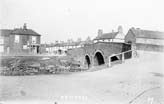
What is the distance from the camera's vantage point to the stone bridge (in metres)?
6.57

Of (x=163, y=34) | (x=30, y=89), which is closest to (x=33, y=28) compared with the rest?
(x=30, y=89)

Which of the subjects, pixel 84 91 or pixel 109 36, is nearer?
pixel 84 91

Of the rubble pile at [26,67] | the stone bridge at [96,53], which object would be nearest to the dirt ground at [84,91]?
the rubble pile at [26,67]

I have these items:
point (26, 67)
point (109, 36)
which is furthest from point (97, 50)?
point (109, 36)

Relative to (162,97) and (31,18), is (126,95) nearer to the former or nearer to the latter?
(162,97)

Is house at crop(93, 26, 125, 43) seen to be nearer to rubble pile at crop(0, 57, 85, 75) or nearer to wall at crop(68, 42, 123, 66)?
wall at crop(68, 42, 123, 66)

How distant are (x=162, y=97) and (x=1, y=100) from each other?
87.4 inches

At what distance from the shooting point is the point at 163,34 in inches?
119

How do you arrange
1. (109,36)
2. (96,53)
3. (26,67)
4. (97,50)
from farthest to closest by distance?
(109,36) < (96,53) < (97,50) < (26,67)

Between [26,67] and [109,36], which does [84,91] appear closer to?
[26,67]

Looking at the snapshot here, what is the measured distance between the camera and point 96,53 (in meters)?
8.21

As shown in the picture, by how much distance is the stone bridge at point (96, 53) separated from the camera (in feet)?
21.6

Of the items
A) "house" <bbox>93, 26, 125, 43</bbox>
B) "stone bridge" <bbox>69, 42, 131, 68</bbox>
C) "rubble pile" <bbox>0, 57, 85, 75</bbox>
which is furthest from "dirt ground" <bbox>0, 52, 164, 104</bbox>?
"stone bridge" <bbox>69, 42, 131, 68</bbox>

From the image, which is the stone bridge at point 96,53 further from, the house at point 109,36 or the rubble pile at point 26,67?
the rubble pile at point 26,67
